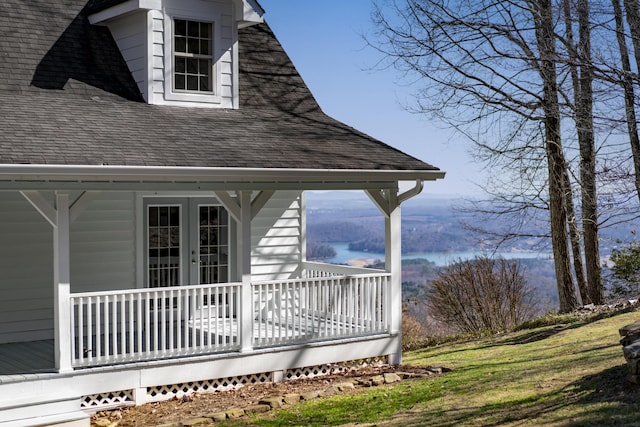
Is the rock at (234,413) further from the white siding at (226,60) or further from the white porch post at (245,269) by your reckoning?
the white siding at (226,60)

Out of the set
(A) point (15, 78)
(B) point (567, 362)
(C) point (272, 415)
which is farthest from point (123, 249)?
(B) point (567, 362)

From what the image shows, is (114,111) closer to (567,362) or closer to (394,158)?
(394,158)

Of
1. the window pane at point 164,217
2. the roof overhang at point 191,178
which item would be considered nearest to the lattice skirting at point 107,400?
the roof overhang at point 191,178

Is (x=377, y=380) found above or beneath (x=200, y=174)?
beneath

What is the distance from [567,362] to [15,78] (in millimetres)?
9350

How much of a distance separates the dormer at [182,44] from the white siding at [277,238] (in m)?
2.06

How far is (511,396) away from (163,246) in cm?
644

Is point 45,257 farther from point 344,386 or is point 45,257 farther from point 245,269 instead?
point 344,386

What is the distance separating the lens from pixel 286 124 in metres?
14.6

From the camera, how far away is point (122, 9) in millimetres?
14359

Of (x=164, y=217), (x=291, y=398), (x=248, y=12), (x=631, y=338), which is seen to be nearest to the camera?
(x=631, y=338)

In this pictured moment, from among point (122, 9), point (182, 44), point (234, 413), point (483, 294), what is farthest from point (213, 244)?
point (483, 294)

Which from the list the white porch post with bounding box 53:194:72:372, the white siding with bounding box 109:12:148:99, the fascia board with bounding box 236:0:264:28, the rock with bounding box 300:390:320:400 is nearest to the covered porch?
the white porch post with bounding box 53:194:72:372

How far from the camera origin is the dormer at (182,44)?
14172 millimetres
